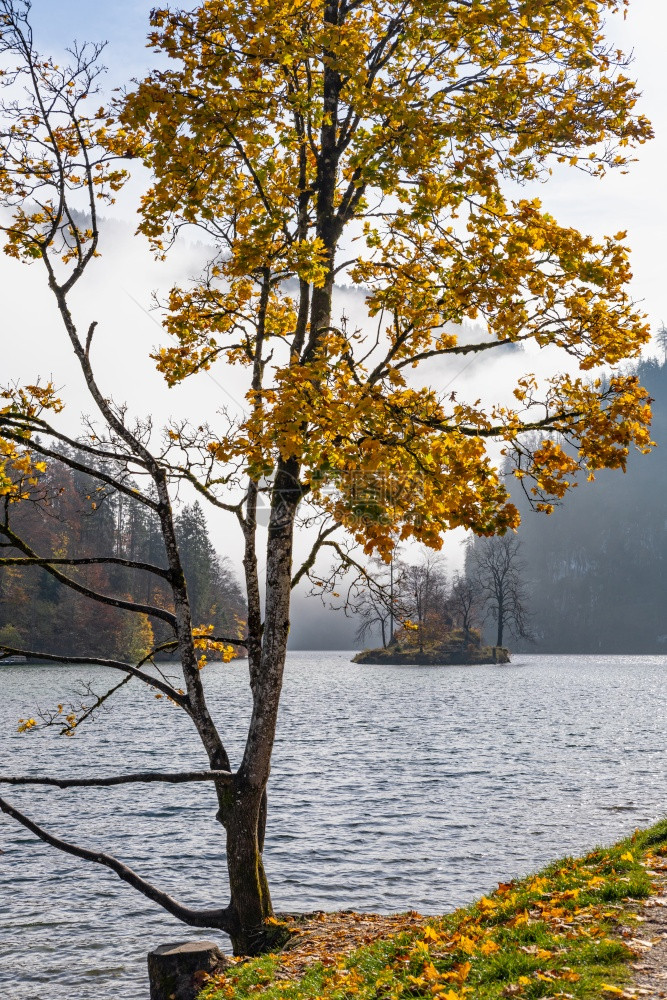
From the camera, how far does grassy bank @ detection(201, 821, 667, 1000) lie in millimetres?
6074

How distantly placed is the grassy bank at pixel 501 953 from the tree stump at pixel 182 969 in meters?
0.26

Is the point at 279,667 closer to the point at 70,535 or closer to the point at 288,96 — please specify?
the point at 288,96

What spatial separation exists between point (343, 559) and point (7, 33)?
7627 millimetres

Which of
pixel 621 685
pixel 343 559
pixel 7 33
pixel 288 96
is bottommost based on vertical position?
pixel 621 685

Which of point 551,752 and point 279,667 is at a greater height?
point 279,667

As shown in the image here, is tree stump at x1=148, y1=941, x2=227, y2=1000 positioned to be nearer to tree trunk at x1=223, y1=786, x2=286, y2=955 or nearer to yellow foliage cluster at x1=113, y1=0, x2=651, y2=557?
tree trunk at x1=223, y1=786, x2=286, y2=955

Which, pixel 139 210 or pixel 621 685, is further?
pixel 621 685

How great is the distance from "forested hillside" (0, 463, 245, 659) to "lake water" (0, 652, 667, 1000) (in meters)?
44.3

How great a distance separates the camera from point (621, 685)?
7025cm

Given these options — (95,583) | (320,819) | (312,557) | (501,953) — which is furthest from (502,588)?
(501,953)

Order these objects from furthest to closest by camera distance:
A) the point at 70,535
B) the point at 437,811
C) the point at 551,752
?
the point at 70,535 → the point at 551,752 → the point at 437,811

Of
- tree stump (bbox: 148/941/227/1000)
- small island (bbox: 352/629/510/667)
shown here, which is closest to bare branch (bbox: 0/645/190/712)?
tree stump (bbox: 148/941/227/1000)

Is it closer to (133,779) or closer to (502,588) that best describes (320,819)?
(133,779)

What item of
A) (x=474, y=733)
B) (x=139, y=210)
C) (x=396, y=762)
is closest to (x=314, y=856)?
(x=396, y=762)
